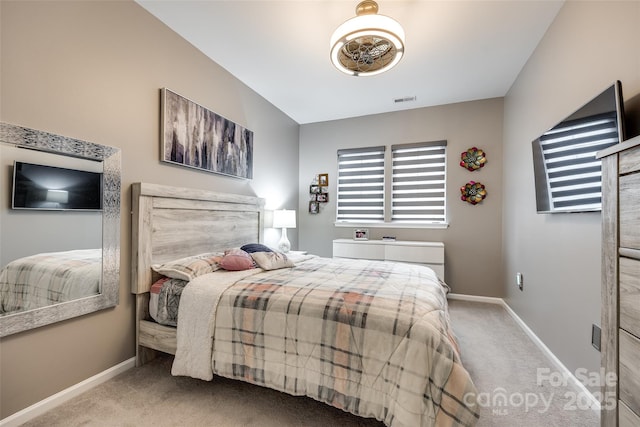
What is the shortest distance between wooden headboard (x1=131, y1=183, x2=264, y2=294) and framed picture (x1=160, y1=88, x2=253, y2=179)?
12.5 inches

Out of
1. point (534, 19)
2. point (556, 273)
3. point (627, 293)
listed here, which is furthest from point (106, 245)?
point (534, 19)

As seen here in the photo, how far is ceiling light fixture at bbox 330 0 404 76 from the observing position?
1776mm

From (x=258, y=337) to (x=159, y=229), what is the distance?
123 centimetres

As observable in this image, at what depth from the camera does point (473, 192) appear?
3.69 metres

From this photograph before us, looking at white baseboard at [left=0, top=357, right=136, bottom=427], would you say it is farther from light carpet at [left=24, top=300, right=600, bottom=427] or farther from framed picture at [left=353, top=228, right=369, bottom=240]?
A: framed picture at [left=353, top=228, right=369, bottom=240]

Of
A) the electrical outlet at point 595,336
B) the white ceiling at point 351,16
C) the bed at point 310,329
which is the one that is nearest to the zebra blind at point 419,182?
the white ceiling at point 351,16

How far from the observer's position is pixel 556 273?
2.10 meters

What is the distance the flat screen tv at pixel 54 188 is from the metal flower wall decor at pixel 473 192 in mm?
4007

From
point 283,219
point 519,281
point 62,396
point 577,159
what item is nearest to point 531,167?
point 577,159

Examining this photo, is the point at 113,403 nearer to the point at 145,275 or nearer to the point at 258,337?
the point at 145,275

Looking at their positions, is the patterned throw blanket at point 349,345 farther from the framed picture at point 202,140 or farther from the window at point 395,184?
the window at point 395,184

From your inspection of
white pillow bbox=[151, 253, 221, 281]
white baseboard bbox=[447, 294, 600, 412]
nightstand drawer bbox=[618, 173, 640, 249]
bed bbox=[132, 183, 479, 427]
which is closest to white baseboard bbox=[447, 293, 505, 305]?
white baseboard bbox=[447, 294, 600, 412]

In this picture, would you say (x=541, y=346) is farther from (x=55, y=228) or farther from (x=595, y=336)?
(x=55, y=228)

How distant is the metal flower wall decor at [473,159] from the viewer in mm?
3650
